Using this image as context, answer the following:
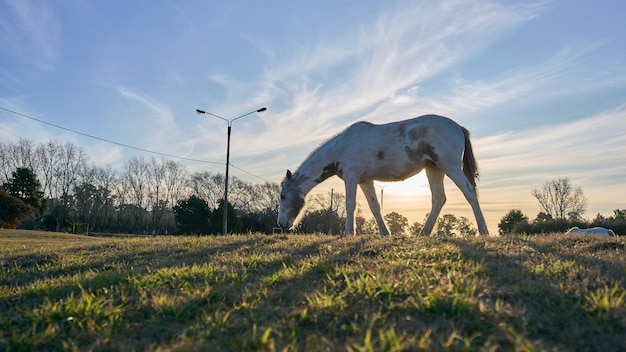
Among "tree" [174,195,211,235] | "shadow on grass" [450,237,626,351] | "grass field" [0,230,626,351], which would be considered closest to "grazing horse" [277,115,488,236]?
"grass field" [0,230,626,351]

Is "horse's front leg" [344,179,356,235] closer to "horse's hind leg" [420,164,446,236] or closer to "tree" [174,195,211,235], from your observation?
"horse's hind leg" [420,164,446,236]

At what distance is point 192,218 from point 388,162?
3059 centimetres

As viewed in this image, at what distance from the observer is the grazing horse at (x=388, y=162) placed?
7660 mm

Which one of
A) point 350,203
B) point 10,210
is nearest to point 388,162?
point 350,203

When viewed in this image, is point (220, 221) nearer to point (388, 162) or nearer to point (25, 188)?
point (25, 188)

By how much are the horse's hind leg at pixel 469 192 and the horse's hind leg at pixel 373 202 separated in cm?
222

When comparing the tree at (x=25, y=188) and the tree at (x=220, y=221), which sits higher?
the tree at (x=25, y=188)

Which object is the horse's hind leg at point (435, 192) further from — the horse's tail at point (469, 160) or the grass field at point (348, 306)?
the grass field at point (348, 306)

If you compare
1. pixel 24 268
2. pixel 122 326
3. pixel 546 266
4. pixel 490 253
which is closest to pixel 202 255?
pixel 24 268

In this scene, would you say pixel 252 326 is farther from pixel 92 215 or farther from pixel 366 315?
pixel 92 215

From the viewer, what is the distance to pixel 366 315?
8.95 ft

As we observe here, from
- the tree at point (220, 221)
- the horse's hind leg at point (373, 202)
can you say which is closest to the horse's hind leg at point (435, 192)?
the horse's hind leg at point (373, 202)

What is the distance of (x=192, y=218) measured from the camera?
36031 mm

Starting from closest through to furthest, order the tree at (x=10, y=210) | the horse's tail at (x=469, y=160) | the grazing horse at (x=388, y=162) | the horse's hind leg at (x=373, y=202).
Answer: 1. the grazing horse at (x=388, y=162)
2. the horse's tail at (x=469, y=160)
3. the horse's hind leg at (x=373, y=202)
4. the tree at (x=10, y=210)
